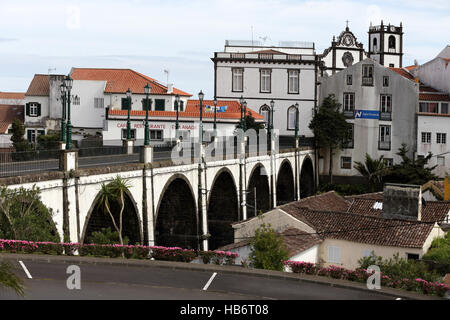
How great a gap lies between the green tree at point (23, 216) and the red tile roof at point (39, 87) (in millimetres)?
48331

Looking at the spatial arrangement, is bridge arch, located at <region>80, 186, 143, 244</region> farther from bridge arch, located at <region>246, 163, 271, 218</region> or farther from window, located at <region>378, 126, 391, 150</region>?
window, located at <region>378, 126, 391, 150</region>

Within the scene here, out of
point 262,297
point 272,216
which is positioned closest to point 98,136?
point 272,216

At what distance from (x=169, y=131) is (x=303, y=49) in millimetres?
19009

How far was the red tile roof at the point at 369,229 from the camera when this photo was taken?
33.4 m

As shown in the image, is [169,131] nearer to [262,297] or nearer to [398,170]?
[398,170]

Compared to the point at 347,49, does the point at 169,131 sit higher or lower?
lower

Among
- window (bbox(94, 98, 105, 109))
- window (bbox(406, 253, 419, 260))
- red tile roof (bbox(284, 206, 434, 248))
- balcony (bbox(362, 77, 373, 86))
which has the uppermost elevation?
balcony (bbox(362, 77, 373, 86))

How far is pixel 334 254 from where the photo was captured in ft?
114

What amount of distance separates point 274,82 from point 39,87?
21521 mm

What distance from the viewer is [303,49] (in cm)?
7588

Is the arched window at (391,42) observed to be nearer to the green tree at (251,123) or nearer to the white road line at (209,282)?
the green tree at (251,123)

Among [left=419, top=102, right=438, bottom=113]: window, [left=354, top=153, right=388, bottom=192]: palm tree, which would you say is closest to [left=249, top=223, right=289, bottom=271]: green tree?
[left=354, top=153, right=388, bottom=192]: palm tree

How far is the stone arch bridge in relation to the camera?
87.1 ft

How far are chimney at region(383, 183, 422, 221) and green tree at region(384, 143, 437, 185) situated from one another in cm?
1856
